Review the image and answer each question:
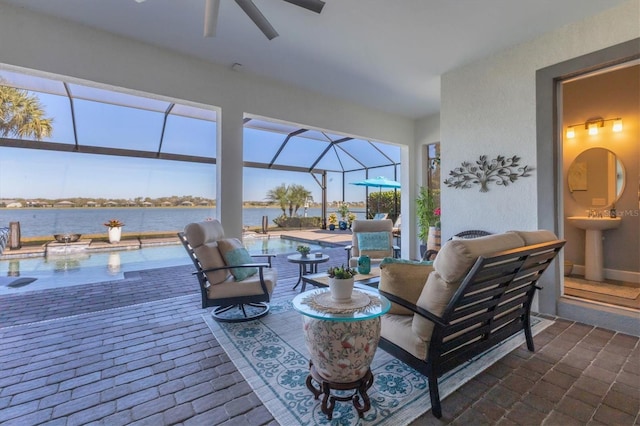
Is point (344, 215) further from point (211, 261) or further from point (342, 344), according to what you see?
point (342, 344)

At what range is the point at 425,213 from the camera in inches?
243

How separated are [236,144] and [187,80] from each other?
1.07 meters

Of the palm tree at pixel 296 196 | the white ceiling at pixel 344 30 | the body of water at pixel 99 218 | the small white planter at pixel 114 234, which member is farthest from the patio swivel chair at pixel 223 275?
the palm tree at pixel 296 196

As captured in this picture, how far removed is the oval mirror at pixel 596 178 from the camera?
4148 mm

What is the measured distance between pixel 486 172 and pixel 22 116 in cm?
908

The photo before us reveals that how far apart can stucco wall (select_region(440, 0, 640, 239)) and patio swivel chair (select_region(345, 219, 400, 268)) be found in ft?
3.25

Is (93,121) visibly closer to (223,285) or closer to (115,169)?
(115,169)

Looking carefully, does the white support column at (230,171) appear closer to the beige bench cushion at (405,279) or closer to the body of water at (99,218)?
the beige bench cushion at (405,279)

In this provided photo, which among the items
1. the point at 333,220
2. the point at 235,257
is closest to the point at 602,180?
the point at 235,257

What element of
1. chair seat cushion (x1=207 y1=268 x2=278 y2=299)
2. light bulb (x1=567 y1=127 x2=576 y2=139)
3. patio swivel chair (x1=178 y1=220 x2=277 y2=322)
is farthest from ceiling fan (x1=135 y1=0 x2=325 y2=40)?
light bulb (x1=567 y1=127 x2=576 y2=139)

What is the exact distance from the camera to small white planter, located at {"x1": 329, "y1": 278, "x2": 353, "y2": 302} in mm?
1869

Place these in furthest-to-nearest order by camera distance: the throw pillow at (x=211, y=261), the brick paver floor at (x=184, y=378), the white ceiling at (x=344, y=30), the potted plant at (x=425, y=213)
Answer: the potted plant at (x=425, y=213) → the throw pillow at (x=211, y=261) → the white ceiling at (x=344, y=30) → the brick paver floor at (x=184, y=378)

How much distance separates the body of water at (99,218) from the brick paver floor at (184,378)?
14.3 feet

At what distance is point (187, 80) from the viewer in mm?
3982
